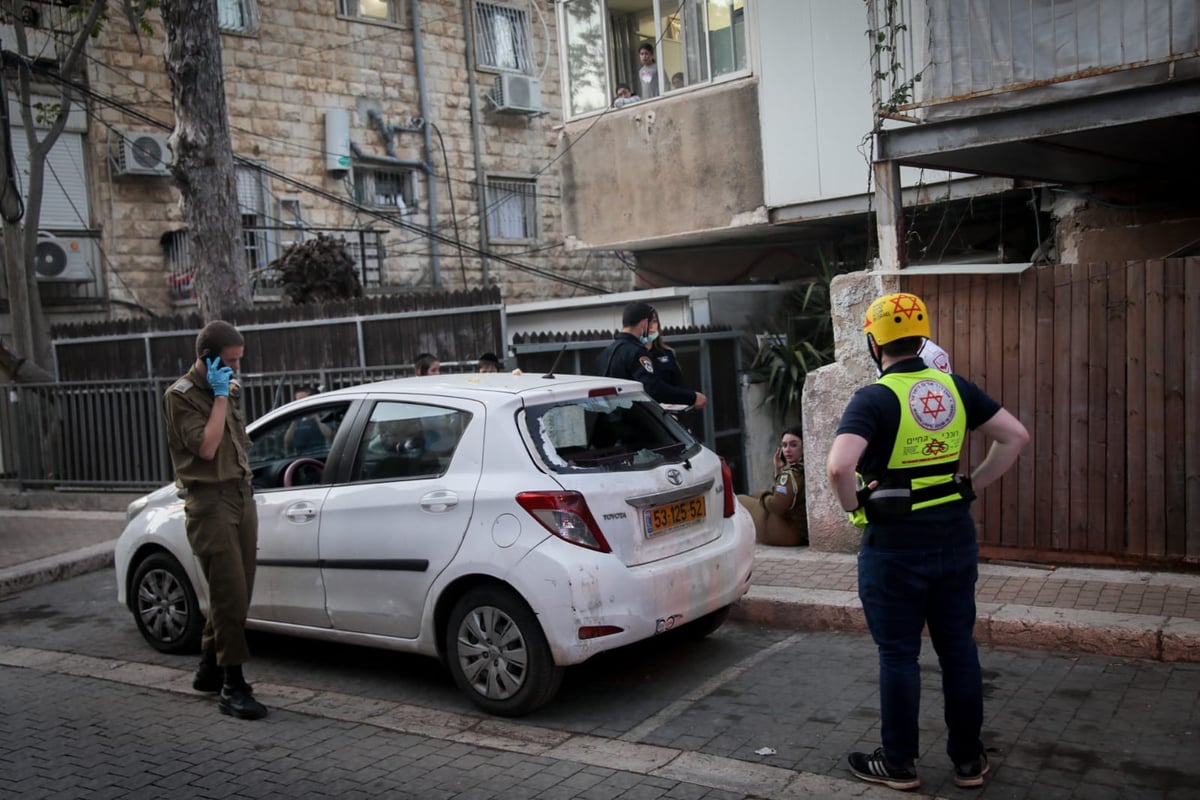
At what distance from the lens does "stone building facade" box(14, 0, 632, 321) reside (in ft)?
56.2

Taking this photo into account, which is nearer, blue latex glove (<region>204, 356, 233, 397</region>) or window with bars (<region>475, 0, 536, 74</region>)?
blue latex glove (<region>204, 356, 233, 397</region>)

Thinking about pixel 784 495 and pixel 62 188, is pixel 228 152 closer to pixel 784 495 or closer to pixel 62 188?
pixel 62 188

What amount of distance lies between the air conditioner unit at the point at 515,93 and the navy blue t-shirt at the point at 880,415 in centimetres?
1788

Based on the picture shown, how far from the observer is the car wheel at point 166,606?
6.46m

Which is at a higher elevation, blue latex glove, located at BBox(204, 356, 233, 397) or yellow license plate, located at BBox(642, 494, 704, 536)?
blue latex glove, located at BBox(204, 356, 233, 397)

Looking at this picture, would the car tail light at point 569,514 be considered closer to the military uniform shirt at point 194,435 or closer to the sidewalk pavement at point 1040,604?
the military uniform shirt at point 194,435

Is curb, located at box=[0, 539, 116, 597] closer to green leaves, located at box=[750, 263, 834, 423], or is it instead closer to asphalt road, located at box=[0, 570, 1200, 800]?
asphalt road, located at box=[0, 570, 1200, 800]

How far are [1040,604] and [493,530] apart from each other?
3.19 metres

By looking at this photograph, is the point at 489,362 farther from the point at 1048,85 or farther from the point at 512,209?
the point at 512,209

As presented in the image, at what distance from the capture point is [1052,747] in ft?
14.6

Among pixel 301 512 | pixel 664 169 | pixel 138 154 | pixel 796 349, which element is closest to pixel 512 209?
pixel 138 154

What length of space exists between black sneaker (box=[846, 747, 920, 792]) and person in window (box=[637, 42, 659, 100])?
9861mm

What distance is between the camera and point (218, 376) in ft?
17.9

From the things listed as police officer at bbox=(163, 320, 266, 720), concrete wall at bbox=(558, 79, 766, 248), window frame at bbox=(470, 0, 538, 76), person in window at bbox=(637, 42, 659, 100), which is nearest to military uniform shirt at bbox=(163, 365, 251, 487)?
police officer at bbox=(163, 320, 266, 720)
